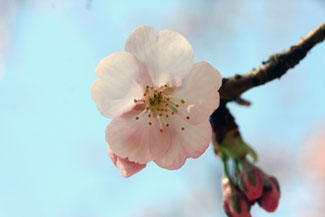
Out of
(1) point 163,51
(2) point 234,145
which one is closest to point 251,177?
(2) point 234,145

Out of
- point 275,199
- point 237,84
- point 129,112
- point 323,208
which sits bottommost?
point 275,199

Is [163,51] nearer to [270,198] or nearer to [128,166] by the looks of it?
[128,166]

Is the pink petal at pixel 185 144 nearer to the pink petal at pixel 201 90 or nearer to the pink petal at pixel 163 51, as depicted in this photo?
the pink petal at pixel 201 90

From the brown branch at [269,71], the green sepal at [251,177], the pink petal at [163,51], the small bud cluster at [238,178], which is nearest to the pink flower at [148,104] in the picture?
the pink petal at [163,51]

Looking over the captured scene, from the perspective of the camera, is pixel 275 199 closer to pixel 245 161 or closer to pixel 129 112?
pixel 245 161

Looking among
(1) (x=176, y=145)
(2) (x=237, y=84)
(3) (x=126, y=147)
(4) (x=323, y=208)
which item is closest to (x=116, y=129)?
(3) (x=126, y=147)

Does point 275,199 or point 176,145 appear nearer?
Answer: point 176,145
